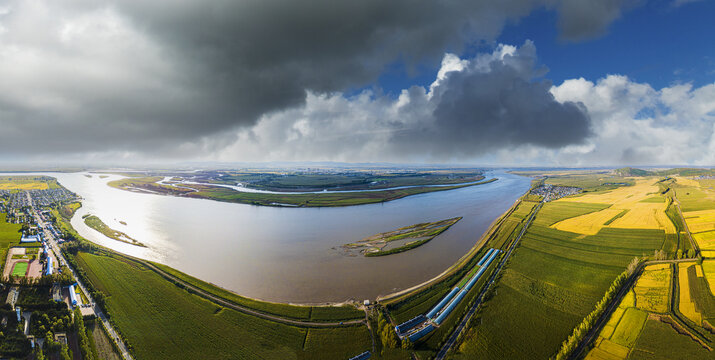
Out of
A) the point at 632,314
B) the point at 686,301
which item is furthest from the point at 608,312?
the point at 686,301

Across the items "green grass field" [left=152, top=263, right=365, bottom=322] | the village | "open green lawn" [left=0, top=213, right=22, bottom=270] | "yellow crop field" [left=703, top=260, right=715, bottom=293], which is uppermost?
"open green lawn" [left=0, top=213, right=22, bottom=270]

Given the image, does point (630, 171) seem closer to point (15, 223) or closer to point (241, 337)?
point (241, 337)

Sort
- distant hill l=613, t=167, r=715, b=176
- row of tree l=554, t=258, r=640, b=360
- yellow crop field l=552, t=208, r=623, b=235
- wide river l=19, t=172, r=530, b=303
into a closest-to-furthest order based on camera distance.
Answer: row of tree l=554, t=258, r=640, b=360 → wide river l=19, t=172, r=530, b=303 → yellow crop field l=552, t=208, r=623, b=235 → distant hill l=613, t=167, r=715, b=176

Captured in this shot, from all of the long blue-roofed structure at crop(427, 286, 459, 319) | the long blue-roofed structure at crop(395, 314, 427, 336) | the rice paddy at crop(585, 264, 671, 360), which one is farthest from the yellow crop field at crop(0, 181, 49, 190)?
the rice paddy at crop(585, 264, 671, 360)

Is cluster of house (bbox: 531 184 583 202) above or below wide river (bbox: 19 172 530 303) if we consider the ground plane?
above

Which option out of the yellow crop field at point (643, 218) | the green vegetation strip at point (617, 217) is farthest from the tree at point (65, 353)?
the green vegetation strip at point (617, 217)

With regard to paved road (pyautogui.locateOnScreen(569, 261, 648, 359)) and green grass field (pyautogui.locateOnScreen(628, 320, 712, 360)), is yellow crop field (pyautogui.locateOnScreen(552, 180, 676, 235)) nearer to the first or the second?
paved road (pyautogui.locateOnScreen(569, 261, 648, 359))

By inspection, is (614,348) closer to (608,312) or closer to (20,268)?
(608,312)
